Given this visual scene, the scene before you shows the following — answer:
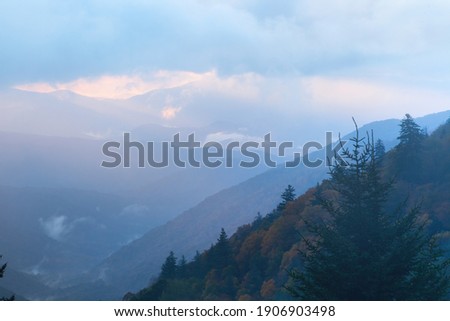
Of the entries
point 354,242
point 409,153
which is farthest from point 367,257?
point 409,153

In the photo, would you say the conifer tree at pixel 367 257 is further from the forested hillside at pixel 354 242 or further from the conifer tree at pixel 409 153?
the conifer tree at pixel 409 153

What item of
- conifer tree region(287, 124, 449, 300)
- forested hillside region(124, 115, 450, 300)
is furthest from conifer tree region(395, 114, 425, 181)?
conifer tree region(287, 124, 449, 300)

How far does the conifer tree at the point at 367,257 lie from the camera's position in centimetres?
1274

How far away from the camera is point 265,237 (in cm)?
6844

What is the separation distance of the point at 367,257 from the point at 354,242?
70 centimetres

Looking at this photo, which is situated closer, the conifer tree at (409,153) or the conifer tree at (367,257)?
the conifer tree at (367,257)

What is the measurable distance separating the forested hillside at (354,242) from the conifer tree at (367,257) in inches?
1.0

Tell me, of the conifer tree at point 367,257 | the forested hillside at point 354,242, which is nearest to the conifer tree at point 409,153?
the forested hillside at point 354,242

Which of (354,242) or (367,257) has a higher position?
(354,242)

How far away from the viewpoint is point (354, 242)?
13.5 m

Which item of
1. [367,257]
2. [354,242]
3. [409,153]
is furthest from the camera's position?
[409,153]

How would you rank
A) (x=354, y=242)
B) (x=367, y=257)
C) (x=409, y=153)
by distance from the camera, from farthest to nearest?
1. (x=409, y=153)
2. (x=354, y=242)
3. (x=367, y=257)

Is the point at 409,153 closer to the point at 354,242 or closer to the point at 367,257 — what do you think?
the point at 354,242
